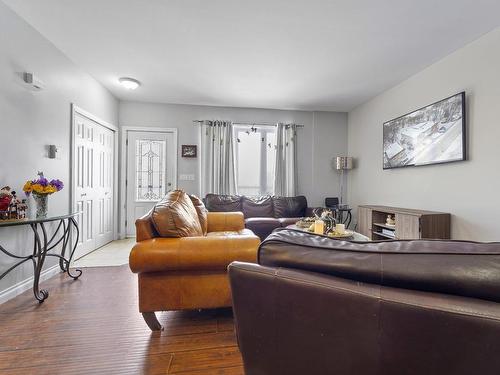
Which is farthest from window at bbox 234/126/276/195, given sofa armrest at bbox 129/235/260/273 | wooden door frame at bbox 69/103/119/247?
sofa armrest at bbox 129/235/260/273

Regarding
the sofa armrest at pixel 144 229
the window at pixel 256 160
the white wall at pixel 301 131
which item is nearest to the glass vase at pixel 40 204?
the sofa armrest at pixel 144 229

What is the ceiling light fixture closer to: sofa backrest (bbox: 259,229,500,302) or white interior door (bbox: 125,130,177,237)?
white interior door (bbox: 125,130,177,237)

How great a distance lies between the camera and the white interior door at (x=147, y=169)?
4598mm

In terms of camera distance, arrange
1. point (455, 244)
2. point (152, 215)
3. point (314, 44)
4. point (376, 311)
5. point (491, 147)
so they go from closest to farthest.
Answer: point (376, 311) → point (455, 244) → point (152, 215) → point (491, 147) → point (314, 44)

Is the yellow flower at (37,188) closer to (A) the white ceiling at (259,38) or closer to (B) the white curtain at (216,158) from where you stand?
(A) the white ceiling at (259,38)

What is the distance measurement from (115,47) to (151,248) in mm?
2476

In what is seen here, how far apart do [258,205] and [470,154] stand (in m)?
2.87

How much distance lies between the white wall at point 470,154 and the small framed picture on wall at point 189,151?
3.30 m

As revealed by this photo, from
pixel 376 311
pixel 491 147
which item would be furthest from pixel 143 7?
pixel 491 147

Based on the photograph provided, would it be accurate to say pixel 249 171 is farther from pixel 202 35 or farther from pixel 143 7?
pixel 143 7

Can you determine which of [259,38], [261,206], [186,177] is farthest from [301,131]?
[259,38]

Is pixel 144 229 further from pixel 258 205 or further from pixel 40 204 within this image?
pixel 258 205

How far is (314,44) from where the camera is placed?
8.87 feet

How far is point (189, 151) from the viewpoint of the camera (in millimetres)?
4699
